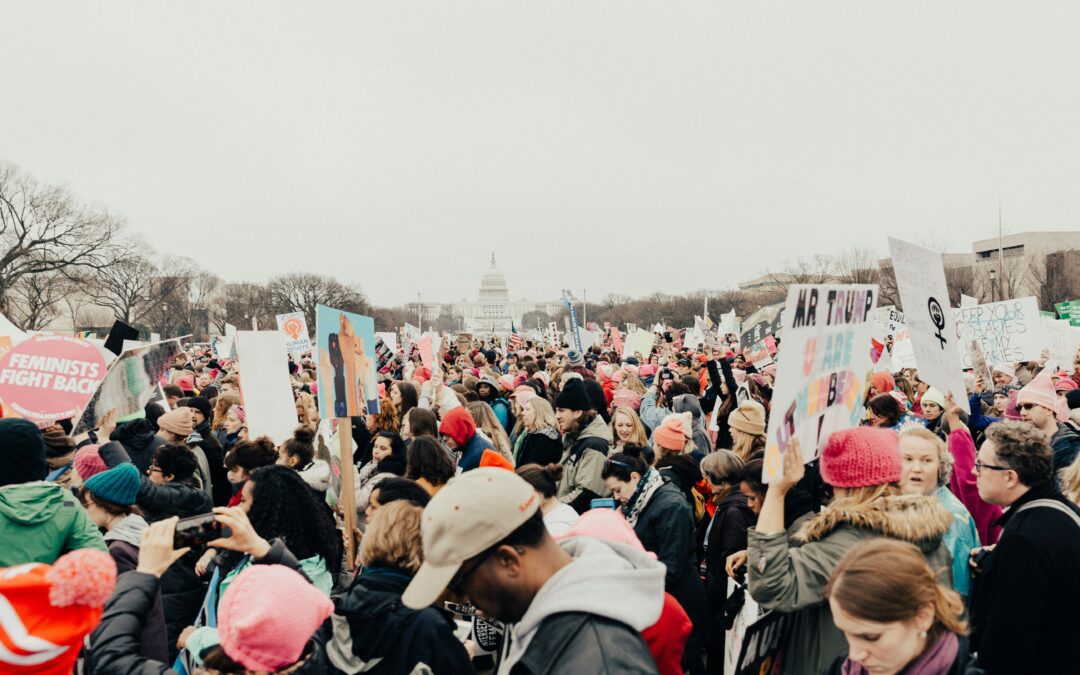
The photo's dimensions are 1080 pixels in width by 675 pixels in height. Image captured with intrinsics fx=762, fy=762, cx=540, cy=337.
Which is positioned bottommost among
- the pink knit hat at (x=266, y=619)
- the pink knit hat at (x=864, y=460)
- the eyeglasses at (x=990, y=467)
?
the pink knit hat at (x=266, y=619)

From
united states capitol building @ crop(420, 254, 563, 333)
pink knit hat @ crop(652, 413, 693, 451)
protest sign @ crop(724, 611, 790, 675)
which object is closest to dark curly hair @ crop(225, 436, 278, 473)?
pink knit hat @ crop(652, 413, 693, 451)

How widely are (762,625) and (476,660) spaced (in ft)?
7.23

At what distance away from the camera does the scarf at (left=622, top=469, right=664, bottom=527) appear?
4684 millimetres

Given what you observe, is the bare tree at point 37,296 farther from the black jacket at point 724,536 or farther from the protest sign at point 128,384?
the black jacket at point 724,536

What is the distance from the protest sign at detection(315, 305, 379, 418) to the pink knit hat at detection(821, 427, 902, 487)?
3375 millimetres

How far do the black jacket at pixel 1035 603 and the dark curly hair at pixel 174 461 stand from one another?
4.78m

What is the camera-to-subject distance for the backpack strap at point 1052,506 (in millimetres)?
3131

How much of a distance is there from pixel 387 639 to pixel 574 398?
11.7ft

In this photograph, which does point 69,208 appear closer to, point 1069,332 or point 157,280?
point 157,280

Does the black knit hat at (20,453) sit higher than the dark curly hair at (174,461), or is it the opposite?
the black knit hat at (20,453)

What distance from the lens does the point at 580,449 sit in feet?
20.6

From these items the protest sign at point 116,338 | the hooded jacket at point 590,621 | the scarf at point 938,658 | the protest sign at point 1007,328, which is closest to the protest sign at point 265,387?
the protest sign at point 116,338

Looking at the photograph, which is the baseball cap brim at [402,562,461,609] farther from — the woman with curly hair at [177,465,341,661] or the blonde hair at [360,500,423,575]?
the woman with curly hair at [177,465,341,661]

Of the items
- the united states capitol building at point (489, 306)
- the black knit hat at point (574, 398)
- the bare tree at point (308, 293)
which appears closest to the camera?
the black knit hat at point (574, 398)
